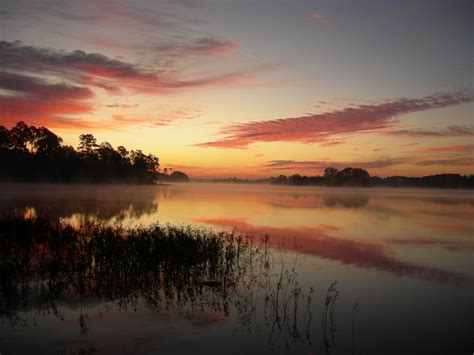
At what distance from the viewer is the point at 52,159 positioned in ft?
360

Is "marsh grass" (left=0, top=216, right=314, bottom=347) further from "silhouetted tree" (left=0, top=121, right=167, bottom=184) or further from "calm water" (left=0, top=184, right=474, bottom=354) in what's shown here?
"silhouetted tree" (left=0, top=121, right=167, bottom=184)

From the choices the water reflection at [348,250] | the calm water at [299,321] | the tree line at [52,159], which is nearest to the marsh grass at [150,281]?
the calm water at [299,321]

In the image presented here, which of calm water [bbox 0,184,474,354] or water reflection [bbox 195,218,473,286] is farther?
water reflection [bbox 195,218,473,286]

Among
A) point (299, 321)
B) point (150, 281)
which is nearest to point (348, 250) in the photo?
point (299, 321)

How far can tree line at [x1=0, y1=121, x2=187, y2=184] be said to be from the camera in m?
101

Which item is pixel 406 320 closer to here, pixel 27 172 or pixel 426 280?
pixel 426 280

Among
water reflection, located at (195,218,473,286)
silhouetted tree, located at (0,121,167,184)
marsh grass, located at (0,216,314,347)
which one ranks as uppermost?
silhouetted tree, located at (0,121,167,184)

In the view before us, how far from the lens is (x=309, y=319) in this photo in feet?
32.6

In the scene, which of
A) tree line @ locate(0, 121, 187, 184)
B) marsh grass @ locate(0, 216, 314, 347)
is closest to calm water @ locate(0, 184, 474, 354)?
marsh grass @ locate(0, 216, 314, 347)

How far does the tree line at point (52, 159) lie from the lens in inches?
3969

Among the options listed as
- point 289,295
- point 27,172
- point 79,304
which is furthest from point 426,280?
point 27,172

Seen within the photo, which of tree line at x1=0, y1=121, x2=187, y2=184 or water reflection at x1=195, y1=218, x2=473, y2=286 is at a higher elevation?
tree line at x1=0, y1=121, x2=187, y2=184

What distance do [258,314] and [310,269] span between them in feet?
19.9

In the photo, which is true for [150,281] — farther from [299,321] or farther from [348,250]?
[348,250]
